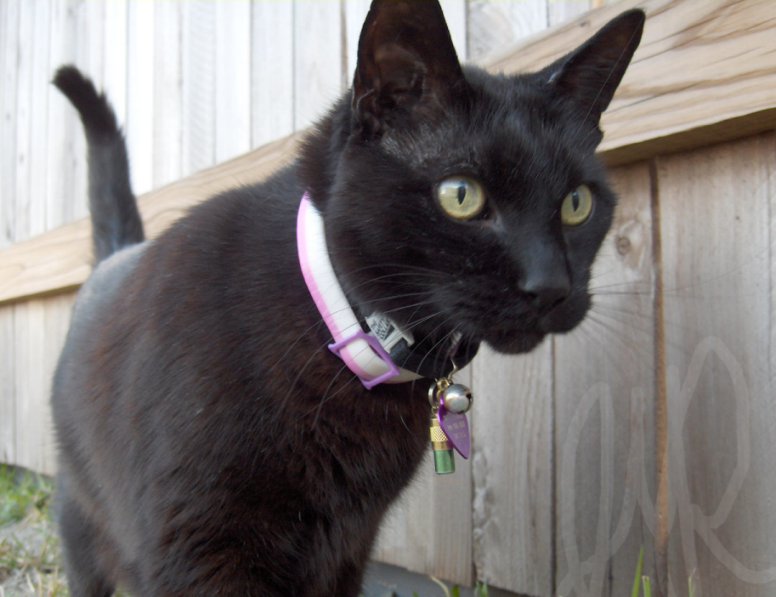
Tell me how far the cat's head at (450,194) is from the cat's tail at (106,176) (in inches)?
39.5

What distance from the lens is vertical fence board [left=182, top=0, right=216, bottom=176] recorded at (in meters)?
2.36

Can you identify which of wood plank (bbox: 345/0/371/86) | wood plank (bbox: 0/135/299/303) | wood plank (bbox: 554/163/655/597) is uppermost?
wood plank (bbox: 345/0/371/86)

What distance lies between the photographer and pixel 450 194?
3.02ft

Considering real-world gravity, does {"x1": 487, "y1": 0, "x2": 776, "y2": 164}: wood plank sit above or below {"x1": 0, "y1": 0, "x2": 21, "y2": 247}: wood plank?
below

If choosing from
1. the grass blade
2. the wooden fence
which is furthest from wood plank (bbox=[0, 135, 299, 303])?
the grass blade

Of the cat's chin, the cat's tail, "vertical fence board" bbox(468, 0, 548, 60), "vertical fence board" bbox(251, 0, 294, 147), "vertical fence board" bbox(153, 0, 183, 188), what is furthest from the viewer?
"vertical fence board" bbox(153, 0, 183, 188)

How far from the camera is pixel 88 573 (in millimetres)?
1505

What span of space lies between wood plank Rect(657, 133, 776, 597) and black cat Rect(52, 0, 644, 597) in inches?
10.2

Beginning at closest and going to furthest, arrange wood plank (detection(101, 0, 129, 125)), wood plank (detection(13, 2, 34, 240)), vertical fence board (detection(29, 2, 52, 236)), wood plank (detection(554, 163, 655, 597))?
wood plank (detection(554, 163, 655, 597)) → wood plank (detection(101, 0, 129, 125)) → vertical fence board (detection(29, 2, 52, 236)) → wood plank (detection(13, 2, 34, 240))

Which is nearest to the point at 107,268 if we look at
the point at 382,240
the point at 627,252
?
the point at 382,240

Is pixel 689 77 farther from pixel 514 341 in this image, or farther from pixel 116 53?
pixel 116 53

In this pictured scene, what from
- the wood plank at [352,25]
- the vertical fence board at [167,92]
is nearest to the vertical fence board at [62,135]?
the vertical fence board at [167,92]

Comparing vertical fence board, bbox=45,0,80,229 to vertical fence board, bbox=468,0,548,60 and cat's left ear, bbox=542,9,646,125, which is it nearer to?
vertical fence board, bbox=468,0,548,60

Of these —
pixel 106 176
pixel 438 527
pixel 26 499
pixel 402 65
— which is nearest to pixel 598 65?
pixel 402 65
